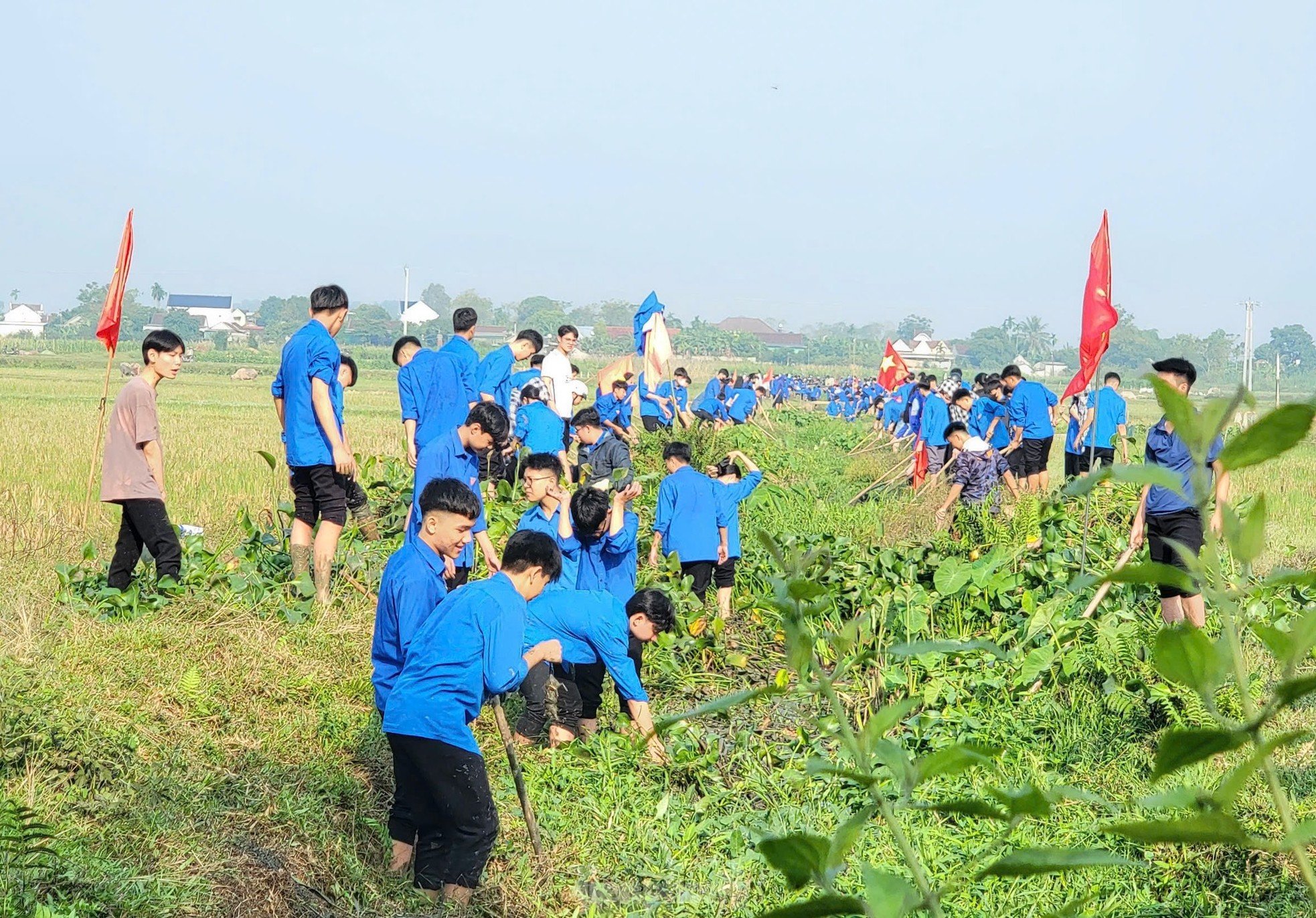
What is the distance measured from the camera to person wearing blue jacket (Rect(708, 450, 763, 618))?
27.5 feet

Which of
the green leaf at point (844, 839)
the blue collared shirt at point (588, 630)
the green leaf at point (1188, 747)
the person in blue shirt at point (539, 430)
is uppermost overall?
the green leaf at point (1188, 747)

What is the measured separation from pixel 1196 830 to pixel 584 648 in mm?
4851

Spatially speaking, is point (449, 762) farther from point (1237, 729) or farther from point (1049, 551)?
point (1049, 551)

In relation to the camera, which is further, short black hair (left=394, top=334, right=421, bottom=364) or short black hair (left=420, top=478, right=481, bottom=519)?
short black hair (left=394, top=334, right=421, bottom=364)

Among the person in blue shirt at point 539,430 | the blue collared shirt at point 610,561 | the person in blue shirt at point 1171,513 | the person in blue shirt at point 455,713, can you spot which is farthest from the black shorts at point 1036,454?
the person in blue shirt at point 455,713

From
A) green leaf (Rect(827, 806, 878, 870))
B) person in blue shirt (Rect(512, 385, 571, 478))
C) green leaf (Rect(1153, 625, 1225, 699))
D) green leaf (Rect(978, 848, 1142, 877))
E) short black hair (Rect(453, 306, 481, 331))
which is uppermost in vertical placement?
short black hair (Rect(453, 306, 481, 331))

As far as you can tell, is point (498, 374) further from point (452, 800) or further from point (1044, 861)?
point (1044, 861)

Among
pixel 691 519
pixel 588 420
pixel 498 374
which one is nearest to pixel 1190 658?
pixel 691 519

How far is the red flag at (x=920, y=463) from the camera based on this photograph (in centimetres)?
1461

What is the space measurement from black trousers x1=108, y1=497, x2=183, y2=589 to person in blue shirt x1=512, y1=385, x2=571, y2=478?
3769 mm

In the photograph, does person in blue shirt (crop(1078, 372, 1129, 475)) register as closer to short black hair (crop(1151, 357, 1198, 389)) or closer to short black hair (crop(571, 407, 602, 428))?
short black hair (crop(571, 407, 602, 428))

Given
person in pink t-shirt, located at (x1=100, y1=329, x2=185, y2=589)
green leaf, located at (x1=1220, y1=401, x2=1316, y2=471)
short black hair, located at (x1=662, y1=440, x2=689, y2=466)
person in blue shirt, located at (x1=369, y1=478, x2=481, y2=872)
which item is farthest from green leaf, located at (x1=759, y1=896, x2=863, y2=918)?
short black hair, located at (x1=662, y1=440, x2=689, y2=466)

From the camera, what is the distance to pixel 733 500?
27.7 ft

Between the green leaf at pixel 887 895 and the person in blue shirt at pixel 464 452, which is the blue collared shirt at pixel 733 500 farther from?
the green leaf at pixel 887 895
